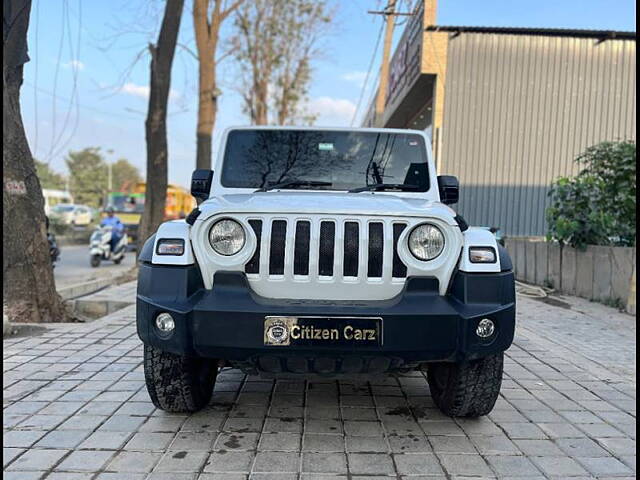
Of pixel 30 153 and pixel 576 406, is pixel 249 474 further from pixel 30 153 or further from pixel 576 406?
pixel 30 153

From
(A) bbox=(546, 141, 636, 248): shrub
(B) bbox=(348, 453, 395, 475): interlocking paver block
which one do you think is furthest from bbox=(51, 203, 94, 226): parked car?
(B) bbox=(348, 453, 395, 475): interlocking paver block

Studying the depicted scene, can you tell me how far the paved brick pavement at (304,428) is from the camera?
2.75 meters

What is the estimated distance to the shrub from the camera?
8.26 meters

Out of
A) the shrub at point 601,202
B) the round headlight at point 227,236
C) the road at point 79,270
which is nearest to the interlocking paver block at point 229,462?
the round headlight at point 227,236

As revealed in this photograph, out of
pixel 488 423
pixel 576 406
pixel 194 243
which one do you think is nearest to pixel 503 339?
pixel 488 423

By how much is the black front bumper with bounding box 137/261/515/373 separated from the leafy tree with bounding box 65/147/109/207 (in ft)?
211

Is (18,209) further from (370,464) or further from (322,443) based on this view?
(370,464)

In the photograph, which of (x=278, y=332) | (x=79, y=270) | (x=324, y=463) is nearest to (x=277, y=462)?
(x=324, y=463)

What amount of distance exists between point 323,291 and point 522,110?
569 inches

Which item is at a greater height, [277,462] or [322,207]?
[322,207]

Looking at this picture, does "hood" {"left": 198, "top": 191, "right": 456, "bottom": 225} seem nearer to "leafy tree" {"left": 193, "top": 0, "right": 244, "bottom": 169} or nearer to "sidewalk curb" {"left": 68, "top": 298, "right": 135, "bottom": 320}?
"sidewalk curb" {"left": 68, "top": 298, "right": 135, "bottom": 320}

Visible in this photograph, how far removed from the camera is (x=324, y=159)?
419 centimetres

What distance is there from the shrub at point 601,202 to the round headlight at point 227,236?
7205mm

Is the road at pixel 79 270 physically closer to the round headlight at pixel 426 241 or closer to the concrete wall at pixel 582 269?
the round headlight at pixel 426 241
